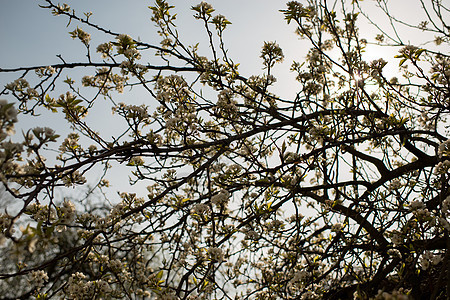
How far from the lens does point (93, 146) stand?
2.57 metres

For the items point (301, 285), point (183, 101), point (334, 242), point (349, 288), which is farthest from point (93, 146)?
point (349, 288)

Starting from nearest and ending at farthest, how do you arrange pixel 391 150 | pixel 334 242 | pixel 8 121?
pixel 8 121 → pixel 334 242 → pixel 391 150

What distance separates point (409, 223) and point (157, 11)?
3170mm

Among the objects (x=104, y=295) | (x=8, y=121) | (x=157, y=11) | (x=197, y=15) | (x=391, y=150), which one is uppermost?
(x=157, y=11)

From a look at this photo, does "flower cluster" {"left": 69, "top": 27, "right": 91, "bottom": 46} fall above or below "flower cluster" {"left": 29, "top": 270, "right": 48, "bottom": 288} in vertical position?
above

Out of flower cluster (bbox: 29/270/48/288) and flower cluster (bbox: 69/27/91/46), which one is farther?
flower cluster (bbox: 69/27/91/46)

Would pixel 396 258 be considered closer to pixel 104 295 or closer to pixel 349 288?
pixel 349 288

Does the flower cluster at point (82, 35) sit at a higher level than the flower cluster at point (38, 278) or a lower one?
higher

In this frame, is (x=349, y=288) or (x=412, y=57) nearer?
(x=412, y=57)

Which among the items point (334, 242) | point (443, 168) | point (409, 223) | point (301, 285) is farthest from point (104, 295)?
point (443, 168)

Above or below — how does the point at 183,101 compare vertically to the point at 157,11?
below

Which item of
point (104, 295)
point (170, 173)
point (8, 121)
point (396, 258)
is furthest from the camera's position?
point (170, 173)

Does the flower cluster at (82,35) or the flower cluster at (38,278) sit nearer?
the flower cluster at (38,278)

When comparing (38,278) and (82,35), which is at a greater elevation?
(82,35)
